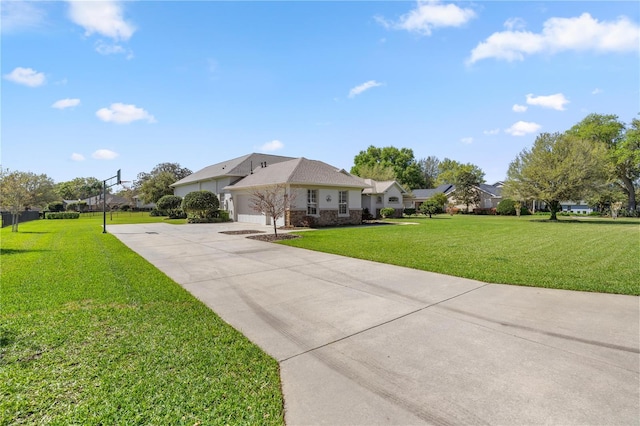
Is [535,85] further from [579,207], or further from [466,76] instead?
[579,207]

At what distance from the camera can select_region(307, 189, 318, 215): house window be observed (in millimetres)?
19359

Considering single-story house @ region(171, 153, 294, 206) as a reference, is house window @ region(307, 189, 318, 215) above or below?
below

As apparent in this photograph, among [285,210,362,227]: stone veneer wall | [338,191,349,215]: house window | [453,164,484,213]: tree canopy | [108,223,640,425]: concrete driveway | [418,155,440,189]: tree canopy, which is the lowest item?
[108,223,640,425]: concrete driveway

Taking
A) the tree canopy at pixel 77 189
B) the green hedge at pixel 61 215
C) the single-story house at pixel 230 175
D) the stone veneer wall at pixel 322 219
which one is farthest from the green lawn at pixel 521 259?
the tree canopy at pixel 77 189

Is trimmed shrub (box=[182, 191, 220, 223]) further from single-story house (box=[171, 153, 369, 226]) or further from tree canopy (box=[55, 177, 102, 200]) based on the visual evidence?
tree canopy (box=[55, 177, 102, 200])

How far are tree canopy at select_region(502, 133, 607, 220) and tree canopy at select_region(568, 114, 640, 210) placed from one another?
1505 cm

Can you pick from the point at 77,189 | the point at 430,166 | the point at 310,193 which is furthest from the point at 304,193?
the point at 77,189

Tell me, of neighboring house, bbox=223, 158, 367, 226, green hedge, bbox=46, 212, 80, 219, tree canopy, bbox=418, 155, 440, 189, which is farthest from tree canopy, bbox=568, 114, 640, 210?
green hedge, bbox=46, 212, 80, 219

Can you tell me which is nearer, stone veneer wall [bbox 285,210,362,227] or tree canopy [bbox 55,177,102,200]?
stone veneer wall [bbox 285,210,362,227]

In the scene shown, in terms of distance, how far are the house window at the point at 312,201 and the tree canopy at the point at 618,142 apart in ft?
121

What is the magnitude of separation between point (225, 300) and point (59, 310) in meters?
2.39

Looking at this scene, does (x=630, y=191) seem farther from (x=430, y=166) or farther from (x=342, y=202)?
(x=430, y=166)

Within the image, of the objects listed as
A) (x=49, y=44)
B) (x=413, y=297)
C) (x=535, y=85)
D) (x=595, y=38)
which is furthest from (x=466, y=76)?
(x=49, y=44)

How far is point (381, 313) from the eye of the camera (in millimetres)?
4586
